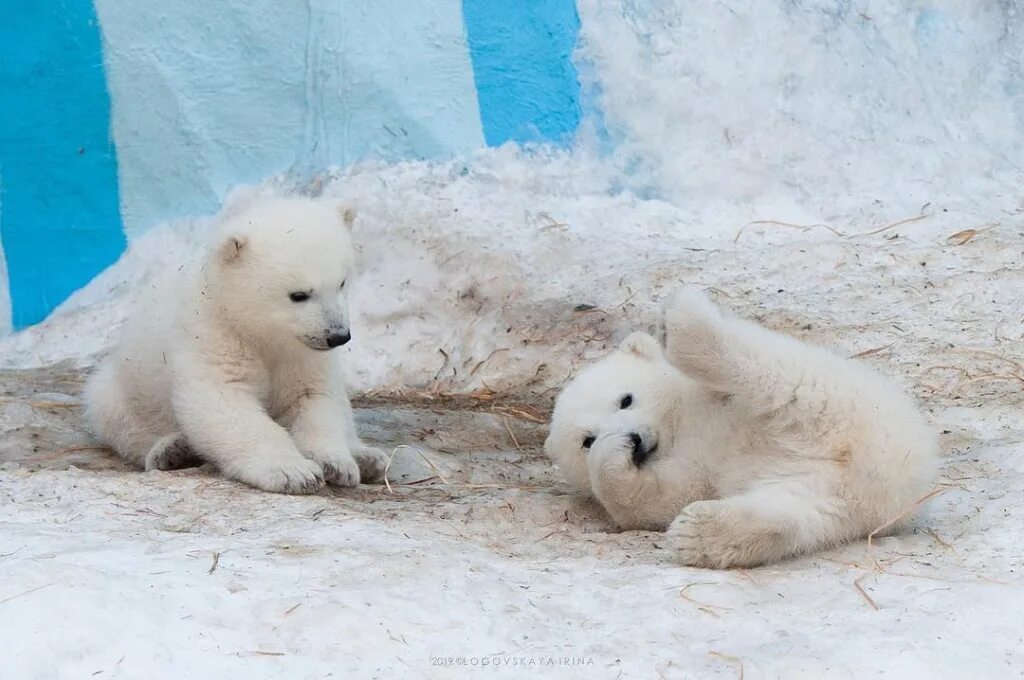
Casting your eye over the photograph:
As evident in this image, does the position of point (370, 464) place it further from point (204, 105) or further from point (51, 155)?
point (51, 155)

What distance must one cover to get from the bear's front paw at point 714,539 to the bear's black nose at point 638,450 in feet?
1.98

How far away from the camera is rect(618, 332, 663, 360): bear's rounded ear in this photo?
4504mm

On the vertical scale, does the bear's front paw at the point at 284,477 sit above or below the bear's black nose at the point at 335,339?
below

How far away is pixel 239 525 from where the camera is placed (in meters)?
3.73

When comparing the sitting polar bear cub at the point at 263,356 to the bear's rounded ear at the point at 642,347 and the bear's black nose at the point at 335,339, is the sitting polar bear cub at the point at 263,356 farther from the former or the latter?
the bear's rounded ear at the point at 642,347

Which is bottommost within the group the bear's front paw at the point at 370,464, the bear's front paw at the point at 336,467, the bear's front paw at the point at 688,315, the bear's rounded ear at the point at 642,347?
the bear's front paw at the point at 370,464

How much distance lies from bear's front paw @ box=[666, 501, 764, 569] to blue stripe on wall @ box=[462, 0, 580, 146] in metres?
4.05

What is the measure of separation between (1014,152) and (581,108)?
240 cm

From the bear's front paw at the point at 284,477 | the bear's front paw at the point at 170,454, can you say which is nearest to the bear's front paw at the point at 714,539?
the bear's front paw at the point at 284,477

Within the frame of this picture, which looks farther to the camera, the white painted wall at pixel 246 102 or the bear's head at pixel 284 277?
the white painted wall at pixel 246 102

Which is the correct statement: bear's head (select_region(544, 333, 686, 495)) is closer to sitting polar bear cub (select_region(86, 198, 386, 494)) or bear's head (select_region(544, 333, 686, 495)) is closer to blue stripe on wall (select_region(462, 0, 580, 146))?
sitting polar bear cub (select_region(86, 198, 386, 494))

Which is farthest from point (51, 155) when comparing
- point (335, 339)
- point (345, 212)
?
point (335, 339)

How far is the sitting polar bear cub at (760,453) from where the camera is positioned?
341cm

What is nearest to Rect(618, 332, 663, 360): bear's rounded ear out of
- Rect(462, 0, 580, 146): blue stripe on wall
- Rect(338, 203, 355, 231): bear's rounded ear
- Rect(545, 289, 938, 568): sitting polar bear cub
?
Rect(545, 289, 938, 568): sitting polar bear cub
